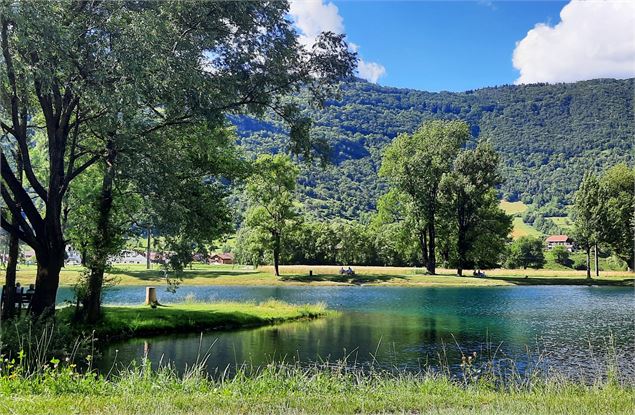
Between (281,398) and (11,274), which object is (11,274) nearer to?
(11,274)

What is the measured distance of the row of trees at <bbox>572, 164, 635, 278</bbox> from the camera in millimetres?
67625

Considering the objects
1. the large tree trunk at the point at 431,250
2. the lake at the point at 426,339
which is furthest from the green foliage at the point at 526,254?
the lake at the point at 426,339

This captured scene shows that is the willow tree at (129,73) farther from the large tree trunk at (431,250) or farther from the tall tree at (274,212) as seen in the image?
the large tree trunk at (431,250)

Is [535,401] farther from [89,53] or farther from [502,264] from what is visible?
[502,264]

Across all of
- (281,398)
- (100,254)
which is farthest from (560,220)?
(281,398)

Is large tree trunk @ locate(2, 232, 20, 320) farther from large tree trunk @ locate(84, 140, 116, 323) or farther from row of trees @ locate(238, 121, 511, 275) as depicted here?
row of trees @ locate(238, 121, 511, 275)

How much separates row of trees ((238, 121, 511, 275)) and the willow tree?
42.0m

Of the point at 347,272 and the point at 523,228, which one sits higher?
the point at 523,228

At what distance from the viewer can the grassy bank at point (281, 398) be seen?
24.6 feet

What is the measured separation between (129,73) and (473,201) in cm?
5867

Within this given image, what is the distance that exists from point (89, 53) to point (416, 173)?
57200 millimetres

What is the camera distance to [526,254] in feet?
334

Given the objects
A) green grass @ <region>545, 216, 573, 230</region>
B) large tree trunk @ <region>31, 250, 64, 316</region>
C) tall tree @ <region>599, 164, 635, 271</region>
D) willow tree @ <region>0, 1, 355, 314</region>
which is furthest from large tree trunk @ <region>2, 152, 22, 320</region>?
green grass @ <region>545, 216, 573, 230</region>

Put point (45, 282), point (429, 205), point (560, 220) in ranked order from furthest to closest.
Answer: point (560, 220)
point (429, 205)
point (45, 282)
